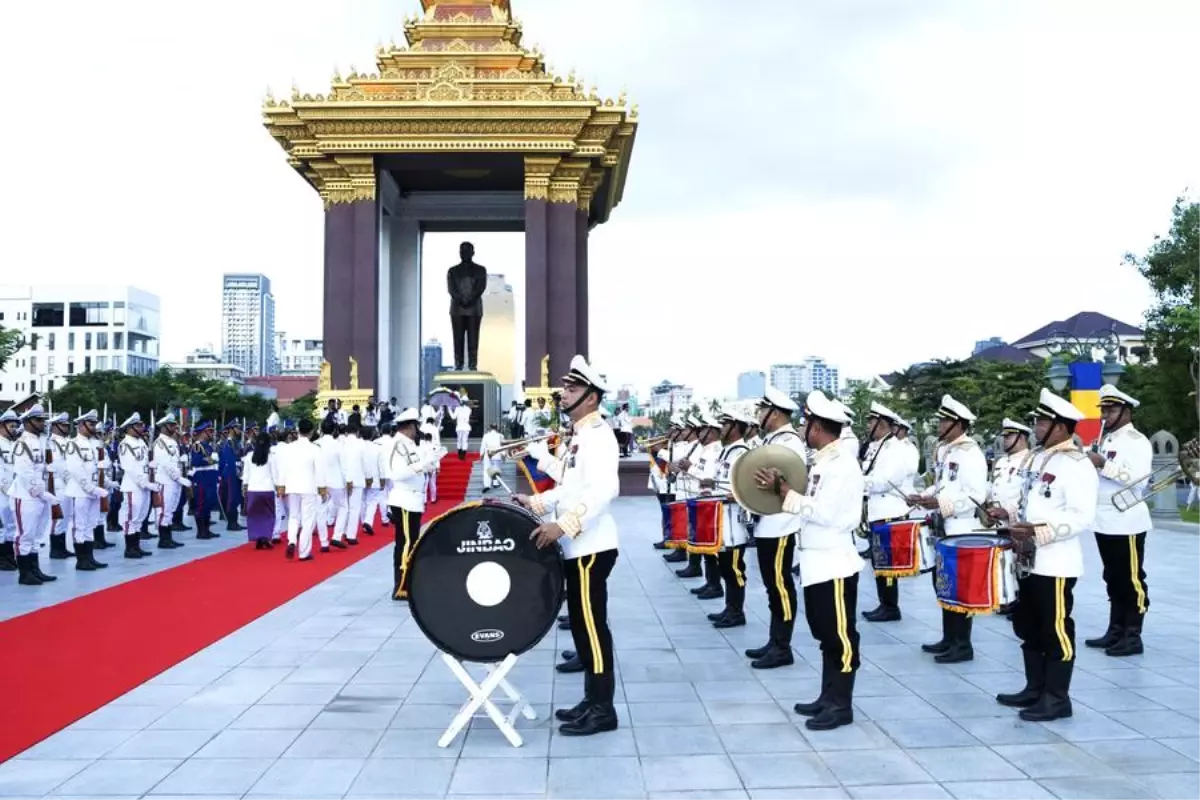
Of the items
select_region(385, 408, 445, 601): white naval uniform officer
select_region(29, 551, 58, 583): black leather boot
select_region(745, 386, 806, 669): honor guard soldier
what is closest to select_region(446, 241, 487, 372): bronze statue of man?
select_region(29, 551, 58, 583): black leather boot

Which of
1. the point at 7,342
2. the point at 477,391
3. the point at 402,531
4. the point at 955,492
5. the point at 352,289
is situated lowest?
the point at 402,531

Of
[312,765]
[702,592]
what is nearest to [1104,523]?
[702,592]

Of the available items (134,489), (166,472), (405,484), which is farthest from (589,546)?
(166,472)

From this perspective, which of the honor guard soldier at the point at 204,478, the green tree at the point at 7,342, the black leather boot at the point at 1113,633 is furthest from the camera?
the green tree at the point at 7,342

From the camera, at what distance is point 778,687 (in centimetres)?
589

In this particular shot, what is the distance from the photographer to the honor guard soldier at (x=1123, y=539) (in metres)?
6.65

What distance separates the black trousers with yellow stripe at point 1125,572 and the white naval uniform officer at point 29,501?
33.0ft

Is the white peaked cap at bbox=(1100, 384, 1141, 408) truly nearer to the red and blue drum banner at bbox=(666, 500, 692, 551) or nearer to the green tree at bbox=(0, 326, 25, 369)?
the red and blue drum banner at bbox=(666, 500, 692, 551)

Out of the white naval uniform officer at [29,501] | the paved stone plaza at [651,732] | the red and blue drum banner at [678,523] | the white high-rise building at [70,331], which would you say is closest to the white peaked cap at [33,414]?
the white naval uniform officer at [29,501]

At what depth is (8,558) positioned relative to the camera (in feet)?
36.6

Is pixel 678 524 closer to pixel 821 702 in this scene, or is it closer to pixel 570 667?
pixel 570 667

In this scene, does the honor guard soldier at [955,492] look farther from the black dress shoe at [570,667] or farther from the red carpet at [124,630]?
the red carpet at [124,630]

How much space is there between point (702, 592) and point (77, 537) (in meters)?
7.38

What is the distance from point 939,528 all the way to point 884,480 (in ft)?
2.00
